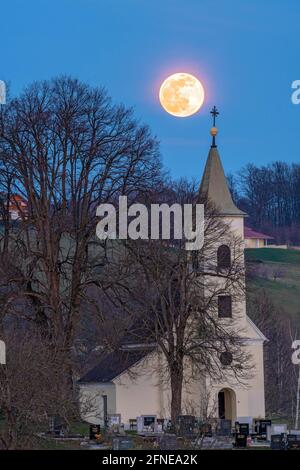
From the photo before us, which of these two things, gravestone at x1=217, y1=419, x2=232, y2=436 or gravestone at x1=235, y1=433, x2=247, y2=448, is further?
gravestone at x1=217, y1=419, x2=232, y2=436

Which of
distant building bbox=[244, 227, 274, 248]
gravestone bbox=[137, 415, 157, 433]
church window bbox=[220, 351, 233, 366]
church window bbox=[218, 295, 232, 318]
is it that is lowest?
gravestone bbox=[137, 415, 157, 433]

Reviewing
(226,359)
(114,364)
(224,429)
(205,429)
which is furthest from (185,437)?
(114,364)

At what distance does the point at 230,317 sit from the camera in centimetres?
6278

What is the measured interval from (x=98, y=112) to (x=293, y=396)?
34256 millimetres

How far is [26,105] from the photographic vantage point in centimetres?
5172

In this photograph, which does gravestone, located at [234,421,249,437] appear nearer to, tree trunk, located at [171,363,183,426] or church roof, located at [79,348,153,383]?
tree trunk, located at [171,363,183,426]

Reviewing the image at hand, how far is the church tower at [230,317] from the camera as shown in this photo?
61344 millimetres

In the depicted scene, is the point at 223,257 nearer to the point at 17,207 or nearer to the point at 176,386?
the point at 176,386

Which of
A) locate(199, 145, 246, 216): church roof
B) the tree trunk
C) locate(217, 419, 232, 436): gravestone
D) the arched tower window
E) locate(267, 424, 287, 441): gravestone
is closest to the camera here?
locate(217, 419, 232, 436): gravestone

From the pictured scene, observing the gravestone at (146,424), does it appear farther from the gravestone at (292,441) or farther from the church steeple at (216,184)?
the church steeple at (216,184)

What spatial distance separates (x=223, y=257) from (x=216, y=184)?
512 cm

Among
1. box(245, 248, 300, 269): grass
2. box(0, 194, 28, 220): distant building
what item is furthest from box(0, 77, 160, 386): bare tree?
box(245, 248, 300, 269): grass

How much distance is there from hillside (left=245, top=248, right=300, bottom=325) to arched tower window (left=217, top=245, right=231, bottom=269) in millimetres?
30841

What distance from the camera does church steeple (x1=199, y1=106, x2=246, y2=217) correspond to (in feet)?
210
